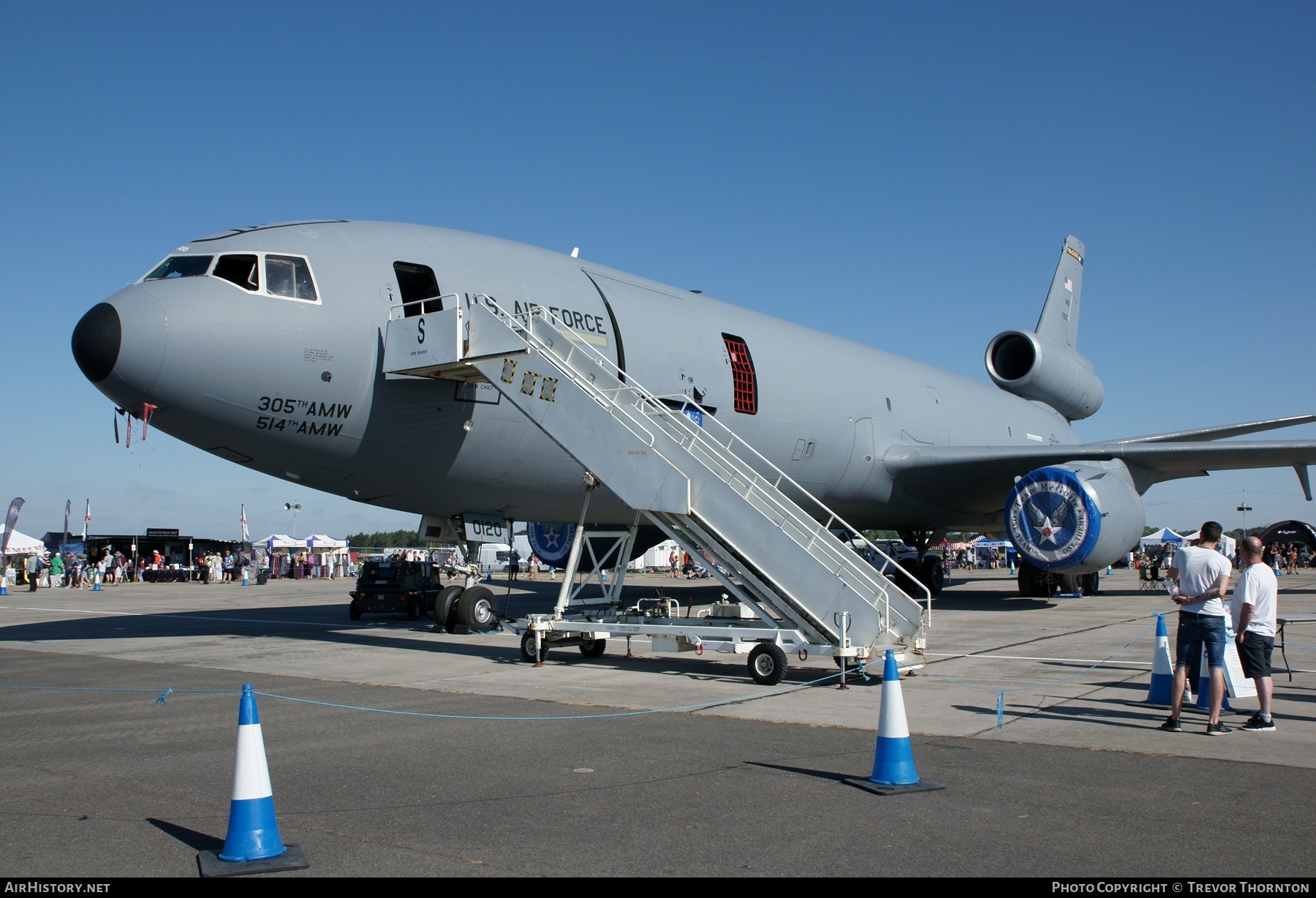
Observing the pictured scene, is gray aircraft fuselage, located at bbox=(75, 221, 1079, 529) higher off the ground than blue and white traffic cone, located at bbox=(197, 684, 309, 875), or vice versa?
gray aircraft fuselage, located at bbox=(75, 221, 1079, 529)

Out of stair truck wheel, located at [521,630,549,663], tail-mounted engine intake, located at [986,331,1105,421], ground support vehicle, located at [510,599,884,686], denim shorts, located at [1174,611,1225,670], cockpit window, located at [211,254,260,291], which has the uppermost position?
tail-mounted engine intake, located at [986,331,1105,421]

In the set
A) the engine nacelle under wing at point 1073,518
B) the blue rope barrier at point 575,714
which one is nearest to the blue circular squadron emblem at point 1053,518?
the engine nacelle under wing at point 1073,518

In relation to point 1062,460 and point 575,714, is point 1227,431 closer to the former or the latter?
point 1062,460

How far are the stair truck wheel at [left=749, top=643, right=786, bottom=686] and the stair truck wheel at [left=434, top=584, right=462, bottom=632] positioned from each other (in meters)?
6.23

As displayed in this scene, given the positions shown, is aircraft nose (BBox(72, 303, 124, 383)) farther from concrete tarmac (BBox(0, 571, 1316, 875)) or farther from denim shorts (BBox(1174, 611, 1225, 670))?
denim shorts (BBox(1174, 611, 1225, 670))

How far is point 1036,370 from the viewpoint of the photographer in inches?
998

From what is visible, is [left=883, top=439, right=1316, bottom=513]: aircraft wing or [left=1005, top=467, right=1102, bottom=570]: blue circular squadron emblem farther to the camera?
[left=883, top=439, right=1316, bottom=513]: aircraft wing

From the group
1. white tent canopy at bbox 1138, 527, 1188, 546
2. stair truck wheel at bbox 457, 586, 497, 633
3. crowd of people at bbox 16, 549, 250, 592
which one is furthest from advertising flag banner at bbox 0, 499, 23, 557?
white tent canopy at bbox 1138, 527, 1188, 546

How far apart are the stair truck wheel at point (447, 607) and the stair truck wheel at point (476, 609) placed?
0.13 meters

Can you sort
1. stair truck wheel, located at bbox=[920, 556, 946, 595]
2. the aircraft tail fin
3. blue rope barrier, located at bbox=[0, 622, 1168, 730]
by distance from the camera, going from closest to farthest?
blue rope barrier, located at bbox=[0, 622, 1168, 730]
stair truck wheel, located at bbox=[920, 556, 946, 595]
the aircraft tail fin

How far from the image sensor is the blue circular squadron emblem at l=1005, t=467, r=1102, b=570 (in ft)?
52.9

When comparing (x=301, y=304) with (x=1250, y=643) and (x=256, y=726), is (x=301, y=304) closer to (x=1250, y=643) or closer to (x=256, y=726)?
(x=256, y=726)

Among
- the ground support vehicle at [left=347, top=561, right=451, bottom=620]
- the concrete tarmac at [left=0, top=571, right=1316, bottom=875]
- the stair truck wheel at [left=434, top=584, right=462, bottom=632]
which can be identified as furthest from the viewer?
the ground support vehicle at [left=347, top=561, right=451, bottom=620]

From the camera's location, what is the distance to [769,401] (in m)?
15.6
